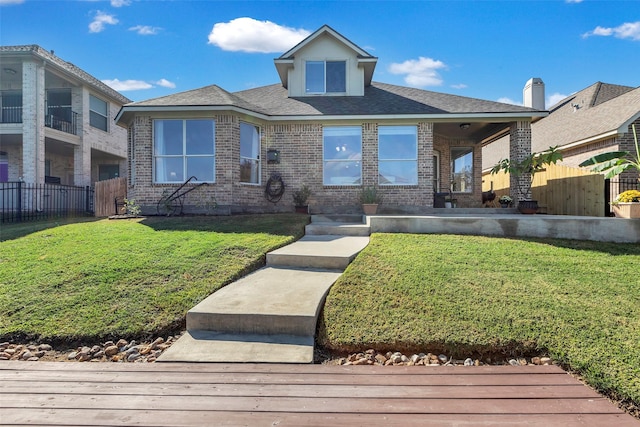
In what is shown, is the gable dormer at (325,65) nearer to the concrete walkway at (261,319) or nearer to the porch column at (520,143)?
the porch column at (520,143)

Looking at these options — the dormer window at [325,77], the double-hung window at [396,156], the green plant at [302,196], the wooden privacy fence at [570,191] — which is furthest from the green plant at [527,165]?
the dormer window at [325,77]

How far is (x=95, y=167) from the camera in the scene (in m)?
18.8

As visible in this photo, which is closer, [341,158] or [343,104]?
[341,158]

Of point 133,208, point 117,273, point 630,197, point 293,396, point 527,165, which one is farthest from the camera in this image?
point 133,208

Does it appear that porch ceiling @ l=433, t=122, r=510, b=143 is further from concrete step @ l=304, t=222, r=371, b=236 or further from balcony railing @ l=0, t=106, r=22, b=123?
balcony railing @ l=0, t=106, r=22, b=123

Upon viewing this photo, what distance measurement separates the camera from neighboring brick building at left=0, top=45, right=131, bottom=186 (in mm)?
13234

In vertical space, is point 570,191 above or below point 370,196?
above

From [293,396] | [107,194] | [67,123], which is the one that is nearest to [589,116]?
[293,396]

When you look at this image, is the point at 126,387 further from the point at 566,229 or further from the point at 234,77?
the point at 234,77

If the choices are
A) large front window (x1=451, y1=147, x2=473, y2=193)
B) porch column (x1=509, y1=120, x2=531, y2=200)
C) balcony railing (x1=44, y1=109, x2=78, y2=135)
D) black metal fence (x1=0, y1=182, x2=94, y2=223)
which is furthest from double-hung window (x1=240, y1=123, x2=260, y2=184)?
balcony railing (x1=44, y1=109, x2=78, y2=135)

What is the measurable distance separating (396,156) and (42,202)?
14.1 meters

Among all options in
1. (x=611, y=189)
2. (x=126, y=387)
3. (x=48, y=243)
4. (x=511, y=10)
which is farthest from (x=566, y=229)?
(x=48, y=243)

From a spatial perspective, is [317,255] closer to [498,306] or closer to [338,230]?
[338,230]

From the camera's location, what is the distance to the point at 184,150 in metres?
10.2
